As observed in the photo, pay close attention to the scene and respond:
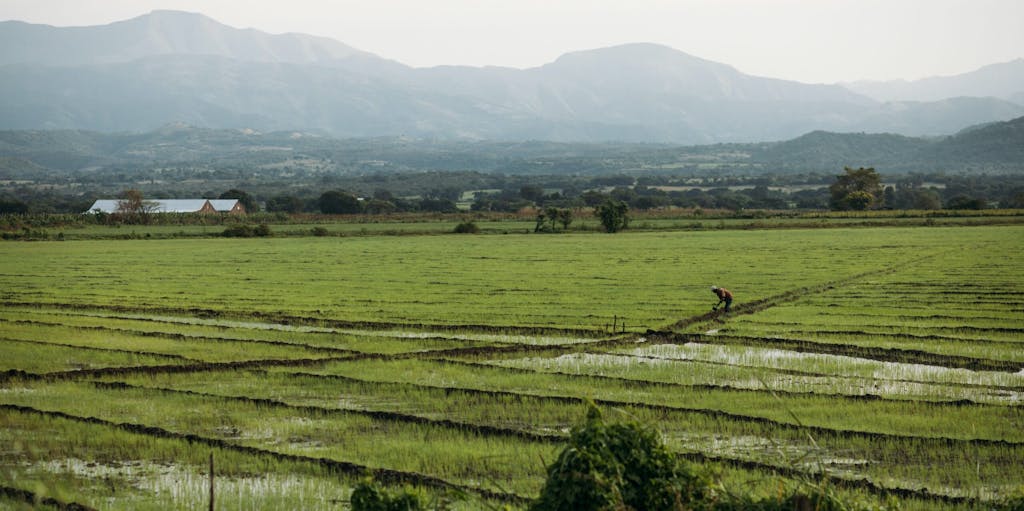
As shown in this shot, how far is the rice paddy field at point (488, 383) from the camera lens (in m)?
10.6

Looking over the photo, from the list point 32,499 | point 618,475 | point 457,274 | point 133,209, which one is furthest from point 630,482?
point 133,209

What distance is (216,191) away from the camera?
19638 cm

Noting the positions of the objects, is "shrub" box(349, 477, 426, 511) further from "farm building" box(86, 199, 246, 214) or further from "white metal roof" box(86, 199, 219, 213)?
"white metal roof" box(86, 199, 219, 213)

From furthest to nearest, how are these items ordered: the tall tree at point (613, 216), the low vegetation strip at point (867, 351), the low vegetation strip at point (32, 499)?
the tall tree at point (613, 216), the low vegetation strip at point (867, 351), the low vegetation strip at point (32, 499)

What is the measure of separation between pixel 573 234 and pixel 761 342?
52635 mm

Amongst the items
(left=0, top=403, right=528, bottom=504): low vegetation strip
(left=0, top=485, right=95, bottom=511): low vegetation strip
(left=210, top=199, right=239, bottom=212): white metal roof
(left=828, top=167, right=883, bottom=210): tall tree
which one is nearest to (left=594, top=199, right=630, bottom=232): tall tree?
(left=828, top=167, right=883, bottom=210): tall tree

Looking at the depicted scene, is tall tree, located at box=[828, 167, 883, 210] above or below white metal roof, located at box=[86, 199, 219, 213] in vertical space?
above

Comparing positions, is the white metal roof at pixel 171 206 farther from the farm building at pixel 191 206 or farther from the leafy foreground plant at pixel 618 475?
the leafy foreground plant at pixel 618 475

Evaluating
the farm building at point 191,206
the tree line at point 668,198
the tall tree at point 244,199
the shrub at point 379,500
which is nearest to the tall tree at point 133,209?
the farm building at point 191,206

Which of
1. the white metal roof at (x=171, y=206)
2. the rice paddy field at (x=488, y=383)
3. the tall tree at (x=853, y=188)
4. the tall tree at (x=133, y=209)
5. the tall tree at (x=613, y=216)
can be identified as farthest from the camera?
the white metal roof at (x=171, y=206)

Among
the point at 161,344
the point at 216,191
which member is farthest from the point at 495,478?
the point at 216,191

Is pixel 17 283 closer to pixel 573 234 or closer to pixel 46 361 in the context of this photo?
pixel 46 361

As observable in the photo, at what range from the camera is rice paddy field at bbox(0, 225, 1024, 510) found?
10.6m

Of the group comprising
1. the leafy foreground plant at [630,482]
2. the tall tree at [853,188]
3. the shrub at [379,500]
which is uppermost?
the tall tree at [853,188]
